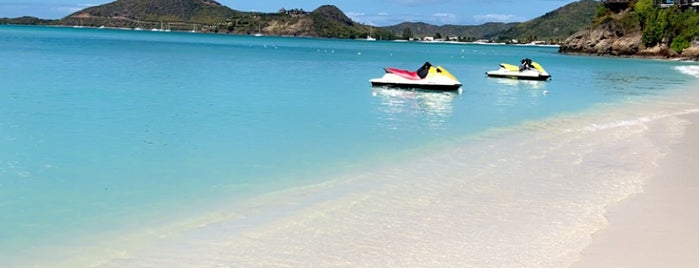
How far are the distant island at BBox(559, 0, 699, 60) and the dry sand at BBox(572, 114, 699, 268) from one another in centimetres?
9405

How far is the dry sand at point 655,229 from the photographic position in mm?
6885

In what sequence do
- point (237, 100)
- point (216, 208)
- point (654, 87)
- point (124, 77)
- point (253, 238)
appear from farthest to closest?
point (654, 87) → point (124, 77) → point (237, 100) → point (216, 208) → point (253, 238)

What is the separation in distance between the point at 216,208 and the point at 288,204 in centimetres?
90

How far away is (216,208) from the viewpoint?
8914 mm

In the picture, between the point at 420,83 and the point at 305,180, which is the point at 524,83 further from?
the point at 305,180

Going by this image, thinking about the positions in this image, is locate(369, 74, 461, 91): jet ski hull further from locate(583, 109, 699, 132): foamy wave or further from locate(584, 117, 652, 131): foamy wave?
locate(584, 117, 652, 131): foamy wave

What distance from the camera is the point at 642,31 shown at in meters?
108

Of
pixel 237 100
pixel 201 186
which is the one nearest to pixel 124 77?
pixel 237 100

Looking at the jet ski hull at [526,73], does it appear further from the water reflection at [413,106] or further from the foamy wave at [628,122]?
the foamy wave at [628,122]

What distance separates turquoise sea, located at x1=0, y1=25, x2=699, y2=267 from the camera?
A: 23.5 feet

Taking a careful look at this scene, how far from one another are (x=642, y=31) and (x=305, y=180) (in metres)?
107

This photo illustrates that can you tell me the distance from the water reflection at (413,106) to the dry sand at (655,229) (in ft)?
27.8

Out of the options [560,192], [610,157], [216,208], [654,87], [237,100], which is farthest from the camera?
[654,87]

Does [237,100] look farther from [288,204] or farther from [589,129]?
[288,204]
